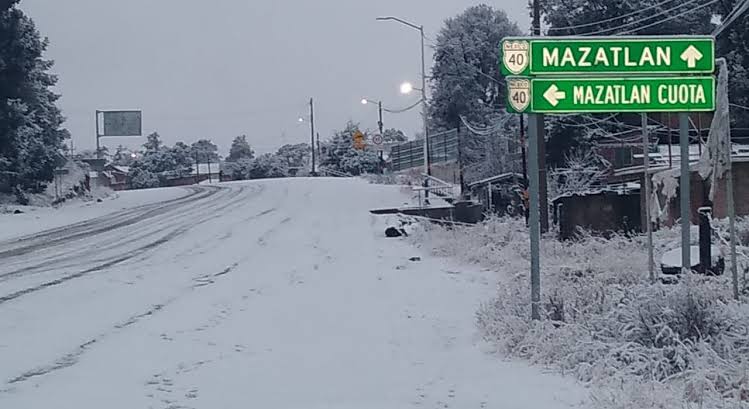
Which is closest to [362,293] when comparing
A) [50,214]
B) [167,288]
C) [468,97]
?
[167,288]

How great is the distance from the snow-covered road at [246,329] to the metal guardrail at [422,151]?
27.7 m

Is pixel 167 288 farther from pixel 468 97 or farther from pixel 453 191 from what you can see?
pixel 468 97

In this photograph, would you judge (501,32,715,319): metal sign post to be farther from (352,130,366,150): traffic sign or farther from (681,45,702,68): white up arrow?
(352,130,366,150): traffic sign

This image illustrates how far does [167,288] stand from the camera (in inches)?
585

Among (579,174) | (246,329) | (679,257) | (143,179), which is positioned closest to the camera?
(246,329)

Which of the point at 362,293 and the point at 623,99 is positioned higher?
the point at 623,99

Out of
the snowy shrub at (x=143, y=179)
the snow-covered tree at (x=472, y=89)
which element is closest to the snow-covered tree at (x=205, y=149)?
the snowy shrub at (x=143, y=179)

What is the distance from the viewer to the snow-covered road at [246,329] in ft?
26.2

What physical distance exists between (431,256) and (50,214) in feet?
64.9

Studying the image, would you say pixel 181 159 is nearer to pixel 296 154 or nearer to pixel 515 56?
pixel 296 154

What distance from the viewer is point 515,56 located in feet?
35.4

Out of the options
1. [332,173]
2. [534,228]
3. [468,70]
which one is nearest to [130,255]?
[534,228]

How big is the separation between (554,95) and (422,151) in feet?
164

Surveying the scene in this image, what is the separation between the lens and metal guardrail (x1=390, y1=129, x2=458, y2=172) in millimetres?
51250
